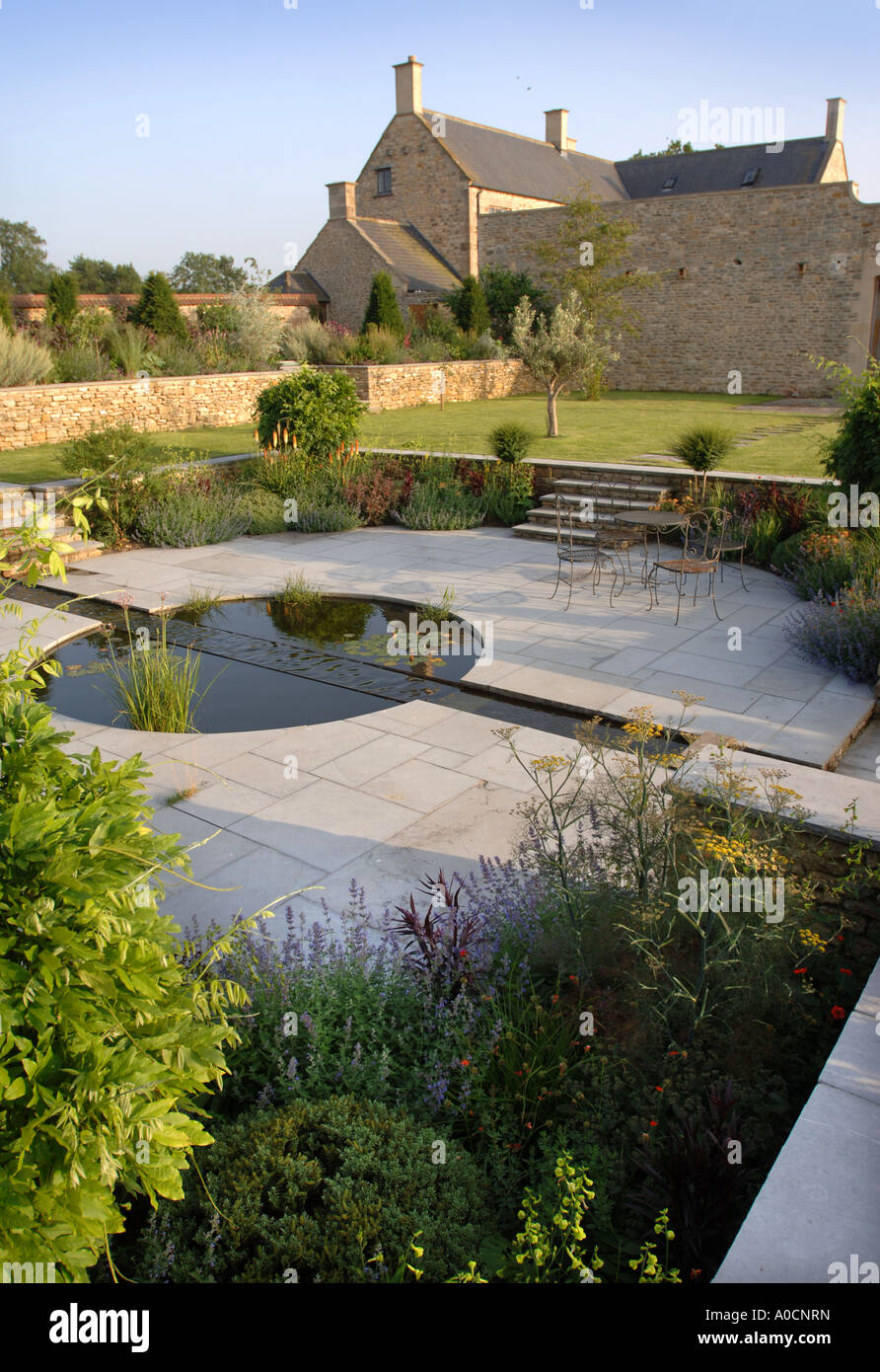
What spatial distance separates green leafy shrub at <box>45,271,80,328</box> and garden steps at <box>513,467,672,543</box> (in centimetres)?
1279

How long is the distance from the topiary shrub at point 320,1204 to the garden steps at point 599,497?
26.5ft

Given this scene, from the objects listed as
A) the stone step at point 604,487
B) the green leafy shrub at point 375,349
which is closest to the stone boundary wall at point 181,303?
the green leafy shrub at point 375,349

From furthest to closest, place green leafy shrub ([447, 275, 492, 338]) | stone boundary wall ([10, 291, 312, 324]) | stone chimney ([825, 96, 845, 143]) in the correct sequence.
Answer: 1. stone chimney ([825, 96, 845, 143])
2. green leafy shrub ([447, 275, 492, 338])
3. stone boundary wall ([10, 291, 312, 324])

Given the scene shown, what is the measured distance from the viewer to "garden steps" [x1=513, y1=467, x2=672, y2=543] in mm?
9930

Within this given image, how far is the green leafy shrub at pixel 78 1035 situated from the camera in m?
1.55

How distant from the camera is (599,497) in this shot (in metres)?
10.5

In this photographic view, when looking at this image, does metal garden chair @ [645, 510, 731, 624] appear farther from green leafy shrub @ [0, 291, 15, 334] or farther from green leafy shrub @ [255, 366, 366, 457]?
green leafy shrub @ [0, 291, 15, 334]

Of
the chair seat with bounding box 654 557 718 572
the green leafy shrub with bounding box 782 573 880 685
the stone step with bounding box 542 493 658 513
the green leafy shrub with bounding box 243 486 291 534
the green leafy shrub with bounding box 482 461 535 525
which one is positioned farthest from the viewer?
the green leafy shrub with bounding box 482 461 535 525

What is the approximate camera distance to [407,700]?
585 cm

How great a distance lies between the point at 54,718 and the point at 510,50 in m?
7.99

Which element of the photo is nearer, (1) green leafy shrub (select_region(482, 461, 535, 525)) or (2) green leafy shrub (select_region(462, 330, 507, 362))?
(1) green leafy shrub (select_region(482, 461, 535, 525))

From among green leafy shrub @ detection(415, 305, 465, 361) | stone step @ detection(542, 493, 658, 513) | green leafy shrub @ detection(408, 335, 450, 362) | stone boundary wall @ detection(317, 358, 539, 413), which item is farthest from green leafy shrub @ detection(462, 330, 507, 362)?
stone step @ detection(542, 493, 658, 513)

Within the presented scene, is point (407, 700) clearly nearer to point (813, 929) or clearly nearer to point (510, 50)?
point (813, 929)

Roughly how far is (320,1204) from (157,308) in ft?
64.5
